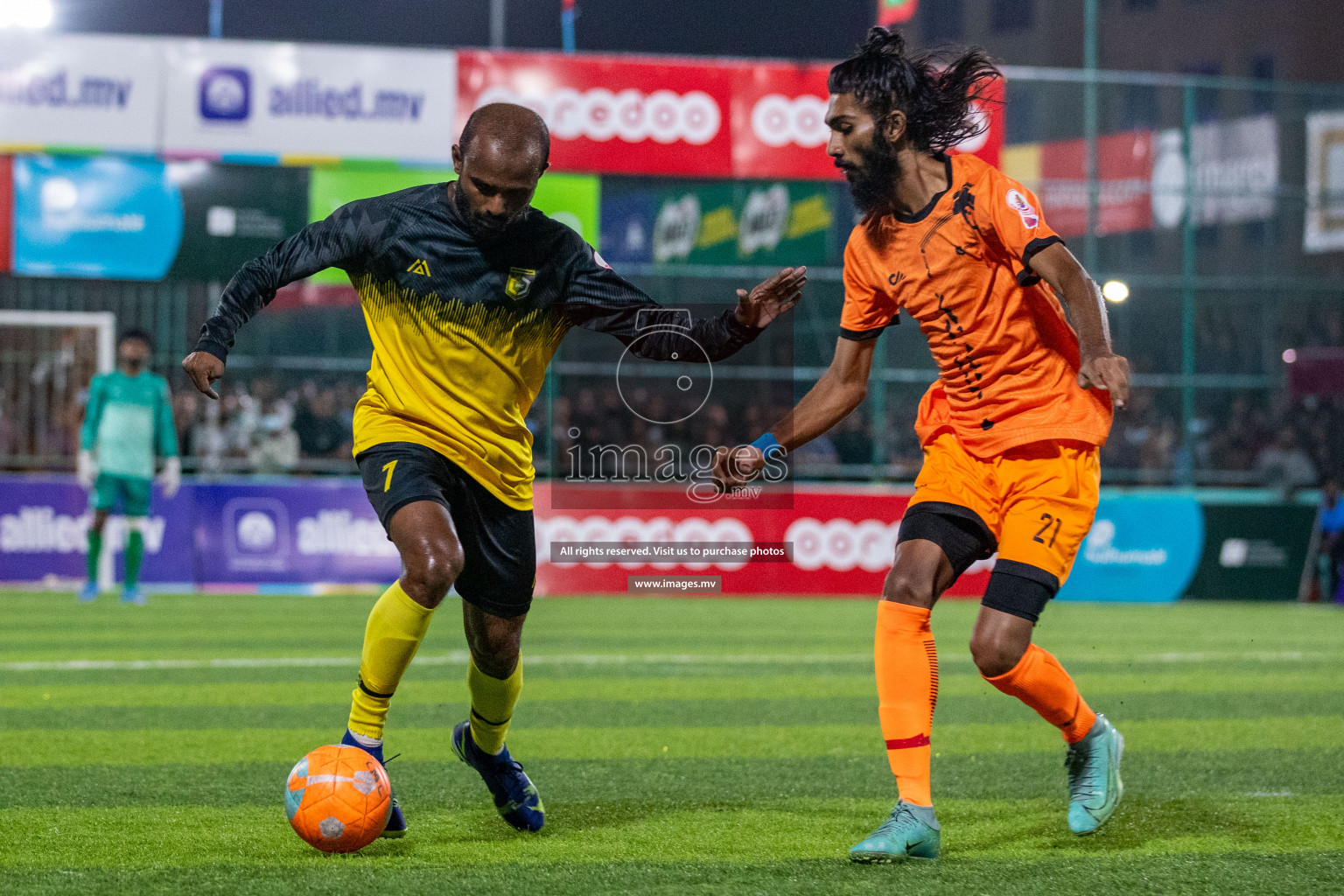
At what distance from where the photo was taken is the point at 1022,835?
14.7 ft

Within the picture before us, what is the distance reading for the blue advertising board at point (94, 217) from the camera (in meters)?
16.1

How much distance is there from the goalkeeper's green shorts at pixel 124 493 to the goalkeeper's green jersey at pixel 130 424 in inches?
2.2

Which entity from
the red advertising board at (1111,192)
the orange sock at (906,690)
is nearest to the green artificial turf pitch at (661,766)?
the orange sock at (906,690)

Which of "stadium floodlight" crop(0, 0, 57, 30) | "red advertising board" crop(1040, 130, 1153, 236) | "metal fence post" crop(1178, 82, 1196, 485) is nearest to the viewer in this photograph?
"metal fence post" crop(1178, 82, 1196, 485)

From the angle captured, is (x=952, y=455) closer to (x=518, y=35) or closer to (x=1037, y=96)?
(x=518, y=35)

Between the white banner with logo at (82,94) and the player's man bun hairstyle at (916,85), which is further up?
the white banner with logo at (82,94)

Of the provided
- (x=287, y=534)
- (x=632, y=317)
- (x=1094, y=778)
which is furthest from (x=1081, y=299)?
(x=287, y=534)

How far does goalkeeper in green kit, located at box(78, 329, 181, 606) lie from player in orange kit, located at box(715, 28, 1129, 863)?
10.4 metres

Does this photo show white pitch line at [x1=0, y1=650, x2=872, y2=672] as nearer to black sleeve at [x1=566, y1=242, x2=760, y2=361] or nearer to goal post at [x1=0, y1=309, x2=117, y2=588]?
black sleeve at [x1=566, y1=242, x2=760, y2=361]

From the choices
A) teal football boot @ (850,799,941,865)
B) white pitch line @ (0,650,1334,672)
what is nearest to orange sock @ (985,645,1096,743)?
teal football boot @ (850,799,941,865)

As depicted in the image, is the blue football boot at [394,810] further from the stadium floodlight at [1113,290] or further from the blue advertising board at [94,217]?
the blue advertising board at [94,217]

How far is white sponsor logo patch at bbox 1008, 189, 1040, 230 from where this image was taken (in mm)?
4113

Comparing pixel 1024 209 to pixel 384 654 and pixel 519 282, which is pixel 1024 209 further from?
pixel 384 654

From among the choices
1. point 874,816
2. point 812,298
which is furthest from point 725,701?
point 812,298
